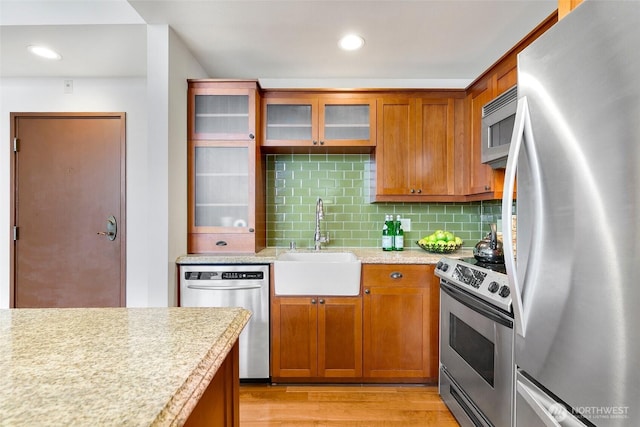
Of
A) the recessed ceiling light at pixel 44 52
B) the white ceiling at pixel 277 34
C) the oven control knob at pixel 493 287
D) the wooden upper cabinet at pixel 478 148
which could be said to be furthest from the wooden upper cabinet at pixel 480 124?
the recessed ceiling light at pixel 44 52

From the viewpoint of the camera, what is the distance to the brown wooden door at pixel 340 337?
7.14 feet

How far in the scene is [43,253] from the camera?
281 cm

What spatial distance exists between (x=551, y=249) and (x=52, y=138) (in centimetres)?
366

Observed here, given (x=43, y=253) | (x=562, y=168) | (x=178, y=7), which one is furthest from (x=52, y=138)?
(x=562, y=168)

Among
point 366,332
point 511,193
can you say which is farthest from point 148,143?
point 511,193

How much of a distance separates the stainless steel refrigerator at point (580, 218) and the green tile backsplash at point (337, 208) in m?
1.75

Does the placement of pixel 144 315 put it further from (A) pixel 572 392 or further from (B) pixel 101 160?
(B) pixel 101 160

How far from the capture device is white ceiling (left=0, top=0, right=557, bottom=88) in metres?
1.86

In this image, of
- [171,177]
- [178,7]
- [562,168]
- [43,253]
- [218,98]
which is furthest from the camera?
[43,253]

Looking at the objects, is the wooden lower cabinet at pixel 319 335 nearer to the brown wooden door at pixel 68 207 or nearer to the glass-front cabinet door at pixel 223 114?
the glass-front cabinet door at pixel 223 114

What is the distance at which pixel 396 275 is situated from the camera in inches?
85.8

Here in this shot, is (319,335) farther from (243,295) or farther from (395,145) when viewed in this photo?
(395,145)

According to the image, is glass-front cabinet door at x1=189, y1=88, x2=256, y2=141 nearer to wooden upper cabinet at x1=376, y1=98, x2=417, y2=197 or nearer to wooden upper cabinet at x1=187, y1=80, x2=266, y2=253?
wooden upper cabinet at x1=187, y1=80, x2=266, y2=253

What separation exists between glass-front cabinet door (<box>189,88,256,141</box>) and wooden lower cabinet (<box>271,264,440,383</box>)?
4.06 feet
